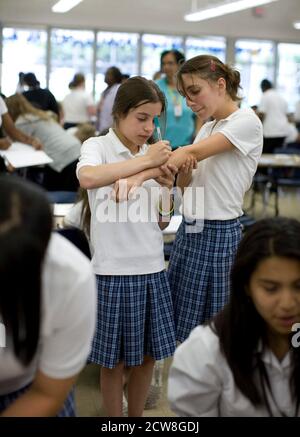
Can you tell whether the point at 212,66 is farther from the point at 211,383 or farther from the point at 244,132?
the point at 211,383

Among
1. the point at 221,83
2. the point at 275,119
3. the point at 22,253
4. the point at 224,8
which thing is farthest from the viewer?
the point at 224,8

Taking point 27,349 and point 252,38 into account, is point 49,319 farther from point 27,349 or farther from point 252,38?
point 252,38

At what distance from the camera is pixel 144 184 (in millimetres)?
2316

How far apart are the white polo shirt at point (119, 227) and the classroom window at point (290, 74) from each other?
13182 millimetres

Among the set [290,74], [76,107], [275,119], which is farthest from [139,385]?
[290,74]

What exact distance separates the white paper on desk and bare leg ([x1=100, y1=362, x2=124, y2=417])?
243 cm

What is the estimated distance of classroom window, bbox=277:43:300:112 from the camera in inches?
588

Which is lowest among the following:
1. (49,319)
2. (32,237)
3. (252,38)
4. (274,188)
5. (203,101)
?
(274,188)

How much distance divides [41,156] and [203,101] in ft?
8.35

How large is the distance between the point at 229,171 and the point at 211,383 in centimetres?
117

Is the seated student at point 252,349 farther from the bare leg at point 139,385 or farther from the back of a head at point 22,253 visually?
the bare leg at point 139,385

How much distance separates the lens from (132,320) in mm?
2312
